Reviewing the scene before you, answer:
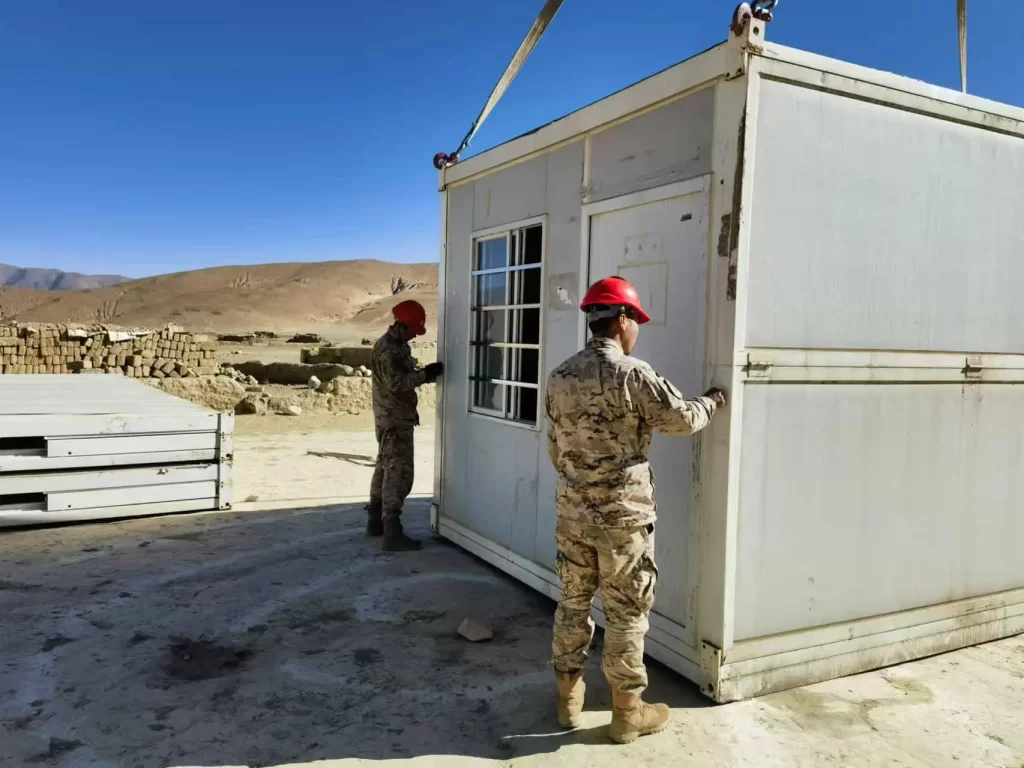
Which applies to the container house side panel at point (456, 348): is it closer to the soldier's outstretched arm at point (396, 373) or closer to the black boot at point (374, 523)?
the soldier's outstretched arm at point (396, 373)

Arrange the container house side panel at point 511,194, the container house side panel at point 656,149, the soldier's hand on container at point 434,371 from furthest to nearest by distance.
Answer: the soldier's hand on container at point 434,371 < the container house side panel at point 511,194 < the container house side panel at point 656,149

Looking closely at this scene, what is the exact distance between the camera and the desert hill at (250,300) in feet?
175

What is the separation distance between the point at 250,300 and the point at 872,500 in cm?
6195

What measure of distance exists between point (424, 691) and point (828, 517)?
2236mm

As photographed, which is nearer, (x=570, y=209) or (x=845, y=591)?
(x=845, y=591)

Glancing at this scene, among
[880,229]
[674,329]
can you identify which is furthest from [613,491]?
[880,229]

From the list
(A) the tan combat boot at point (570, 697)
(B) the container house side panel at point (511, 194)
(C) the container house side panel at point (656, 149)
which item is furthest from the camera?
(B) the container house side panel at point (511, 194)

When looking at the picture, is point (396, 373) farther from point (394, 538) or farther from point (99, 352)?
point (99, 352)

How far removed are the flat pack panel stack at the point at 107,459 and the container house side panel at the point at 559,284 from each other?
11.8 feet

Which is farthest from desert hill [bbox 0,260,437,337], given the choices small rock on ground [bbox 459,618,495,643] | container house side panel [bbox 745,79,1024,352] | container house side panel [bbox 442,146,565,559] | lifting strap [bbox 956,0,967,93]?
container house side panel [bbox 745,79,1024,352]

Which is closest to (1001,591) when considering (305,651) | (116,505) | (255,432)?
(305,651)

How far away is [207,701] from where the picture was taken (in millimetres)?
3516

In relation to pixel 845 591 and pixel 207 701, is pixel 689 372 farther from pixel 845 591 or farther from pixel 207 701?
pixel 207 701

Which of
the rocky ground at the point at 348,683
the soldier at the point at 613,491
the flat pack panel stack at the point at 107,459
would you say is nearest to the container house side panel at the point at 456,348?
the rocky ground at the point at 348,683
